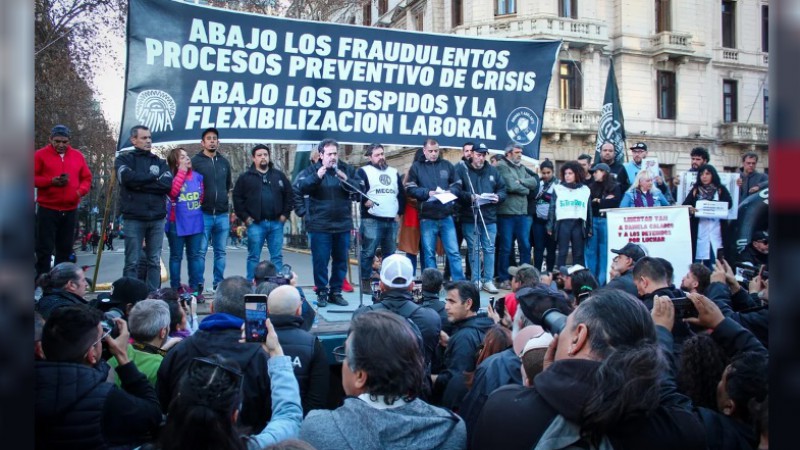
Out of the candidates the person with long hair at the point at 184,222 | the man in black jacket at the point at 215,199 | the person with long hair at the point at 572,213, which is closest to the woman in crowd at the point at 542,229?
the person with long hair at the point at 572,213

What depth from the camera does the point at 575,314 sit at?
7.23ft

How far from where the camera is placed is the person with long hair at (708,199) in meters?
8.62

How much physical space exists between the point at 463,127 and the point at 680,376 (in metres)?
6.03

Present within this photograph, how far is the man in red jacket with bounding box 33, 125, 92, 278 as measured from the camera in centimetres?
671

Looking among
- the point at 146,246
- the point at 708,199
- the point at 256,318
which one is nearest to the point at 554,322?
the point at 256,318

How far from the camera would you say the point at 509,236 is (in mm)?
8719

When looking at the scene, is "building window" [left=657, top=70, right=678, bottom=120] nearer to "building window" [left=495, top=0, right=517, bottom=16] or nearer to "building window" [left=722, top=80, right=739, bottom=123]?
"building window" [left=722, top=80, right=739, bottom=123]

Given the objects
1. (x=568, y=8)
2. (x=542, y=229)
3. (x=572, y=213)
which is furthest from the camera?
(x=568, y=8)

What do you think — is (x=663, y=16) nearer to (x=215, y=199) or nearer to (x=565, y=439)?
(x=215, y=199)

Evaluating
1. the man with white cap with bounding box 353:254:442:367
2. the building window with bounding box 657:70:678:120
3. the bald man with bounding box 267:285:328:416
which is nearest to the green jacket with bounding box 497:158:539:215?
the man with white cap with bounding box 353:254:442:367

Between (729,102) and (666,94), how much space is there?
4.47 metres

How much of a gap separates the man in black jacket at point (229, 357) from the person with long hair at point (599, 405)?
1.40m

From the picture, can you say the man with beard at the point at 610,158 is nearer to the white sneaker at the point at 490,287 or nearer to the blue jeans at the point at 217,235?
the white sneaker at the point at 490,287
